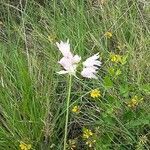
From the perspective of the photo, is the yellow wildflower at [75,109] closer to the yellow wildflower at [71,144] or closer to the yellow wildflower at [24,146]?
the yellow wildflower at [71,144]

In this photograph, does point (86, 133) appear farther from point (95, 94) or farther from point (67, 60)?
point (67, 60)

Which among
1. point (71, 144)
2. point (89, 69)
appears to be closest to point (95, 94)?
point (71, 144)

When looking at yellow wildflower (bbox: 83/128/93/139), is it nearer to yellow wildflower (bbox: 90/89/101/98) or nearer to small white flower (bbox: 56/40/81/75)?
yellow wildflower (bbox: 90/89/101/98)

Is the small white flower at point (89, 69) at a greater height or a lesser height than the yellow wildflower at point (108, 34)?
lesser

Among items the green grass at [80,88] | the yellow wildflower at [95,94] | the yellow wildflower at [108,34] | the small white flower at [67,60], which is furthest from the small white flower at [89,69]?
the yellow wildflower at [108,34]

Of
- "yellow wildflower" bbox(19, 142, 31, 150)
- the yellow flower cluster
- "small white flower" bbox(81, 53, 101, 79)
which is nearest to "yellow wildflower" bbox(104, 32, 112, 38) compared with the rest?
the yellow flower cluster

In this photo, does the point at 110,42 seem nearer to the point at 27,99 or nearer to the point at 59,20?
the point at 59,20

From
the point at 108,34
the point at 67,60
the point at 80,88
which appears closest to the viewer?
the point at 67,60

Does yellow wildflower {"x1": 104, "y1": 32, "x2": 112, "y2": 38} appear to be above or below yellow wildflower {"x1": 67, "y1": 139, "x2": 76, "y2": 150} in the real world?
above

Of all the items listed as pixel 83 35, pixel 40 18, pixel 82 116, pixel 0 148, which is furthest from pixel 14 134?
pixel 40 18

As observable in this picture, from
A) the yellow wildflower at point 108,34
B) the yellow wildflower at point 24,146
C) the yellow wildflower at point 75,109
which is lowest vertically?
the yellow wildflower at point 24,146
